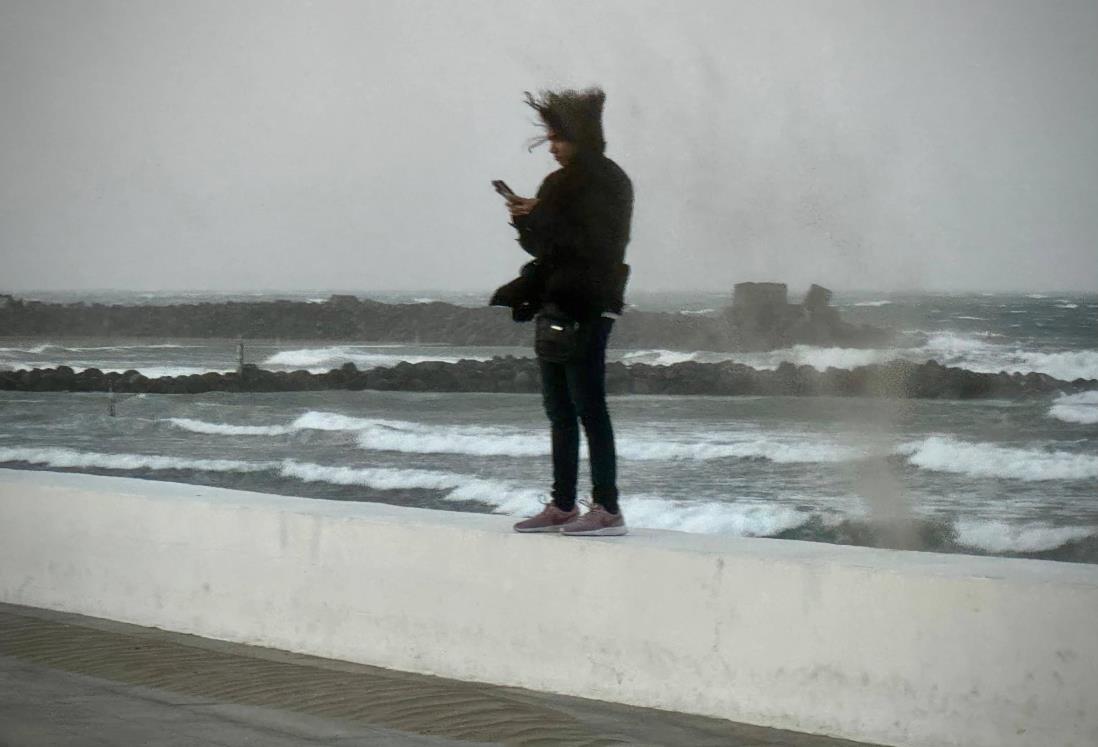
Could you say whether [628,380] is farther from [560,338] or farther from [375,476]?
[560,338]

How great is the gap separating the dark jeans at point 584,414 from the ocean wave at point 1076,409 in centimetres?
812

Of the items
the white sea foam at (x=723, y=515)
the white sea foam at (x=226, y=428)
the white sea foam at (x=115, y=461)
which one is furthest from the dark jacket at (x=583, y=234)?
the white sea foam at (x=115, y=461)

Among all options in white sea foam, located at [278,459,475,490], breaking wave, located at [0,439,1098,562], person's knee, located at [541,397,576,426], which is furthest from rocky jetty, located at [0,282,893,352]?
person's knee, located at [541,397,576,426]

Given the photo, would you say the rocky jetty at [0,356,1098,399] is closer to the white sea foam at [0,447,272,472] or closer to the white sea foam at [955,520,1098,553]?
the white sea foam at [0,447,272,472]

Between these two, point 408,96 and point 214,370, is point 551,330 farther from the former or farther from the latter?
point 214,370

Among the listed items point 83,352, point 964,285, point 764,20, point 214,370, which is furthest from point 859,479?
point 83,352

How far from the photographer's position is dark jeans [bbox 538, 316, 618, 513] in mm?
3857

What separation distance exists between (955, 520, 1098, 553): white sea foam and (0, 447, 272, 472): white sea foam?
19.9ft

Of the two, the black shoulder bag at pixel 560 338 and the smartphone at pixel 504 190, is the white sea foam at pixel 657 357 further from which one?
the black shoulder bag at pixel 560 338

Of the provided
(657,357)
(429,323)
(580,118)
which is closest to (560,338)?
(580,118)

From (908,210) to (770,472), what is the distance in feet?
11.6

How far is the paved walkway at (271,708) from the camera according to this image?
11.1ft

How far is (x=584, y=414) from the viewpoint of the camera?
3.87m

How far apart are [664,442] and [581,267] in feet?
26.9
